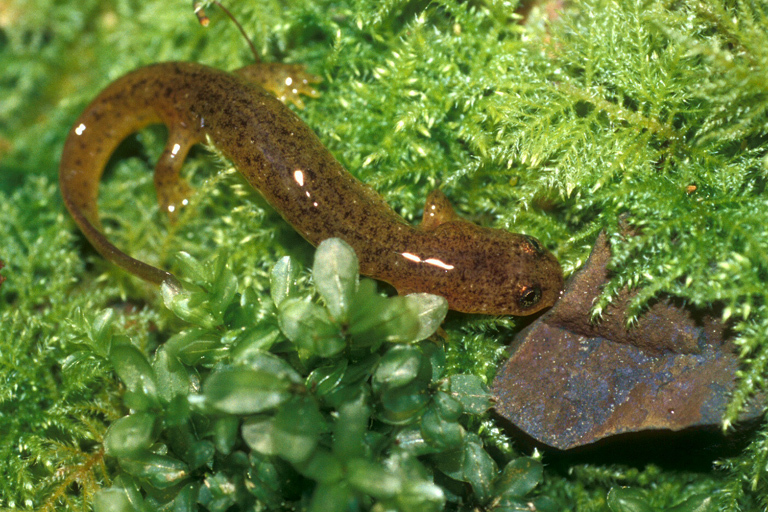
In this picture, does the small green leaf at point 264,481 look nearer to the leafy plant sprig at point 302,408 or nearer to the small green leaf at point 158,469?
the leafy plant sprig at point 302,408

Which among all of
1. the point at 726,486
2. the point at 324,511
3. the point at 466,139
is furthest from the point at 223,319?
the point at 726,486

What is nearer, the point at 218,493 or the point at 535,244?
the point at 218,493

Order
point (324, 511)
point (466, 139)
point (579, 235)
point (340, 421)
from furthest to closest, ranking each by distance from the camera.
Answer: point (466, 139)
point (579, 235)
point (340, 421)
point (324, 511)

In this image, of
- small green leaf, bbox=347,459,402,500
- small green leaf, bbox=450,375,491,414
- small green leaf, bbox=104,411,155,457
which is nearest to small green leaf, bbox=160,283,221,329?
small green leaf, bbox=104,411,155,457

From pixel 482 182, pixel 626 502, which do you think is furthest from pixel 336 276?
pixel 626 502

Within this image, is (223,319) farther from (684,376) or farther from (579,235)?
(684,376)

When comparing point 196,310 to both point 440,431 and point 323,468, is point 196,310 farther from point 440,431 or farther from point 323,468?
point 440,431

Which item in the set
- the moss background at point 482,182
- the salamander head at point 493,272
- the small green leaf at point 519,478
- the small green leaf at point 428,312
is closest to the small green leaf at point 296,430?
the small green leaf at point 428,312
